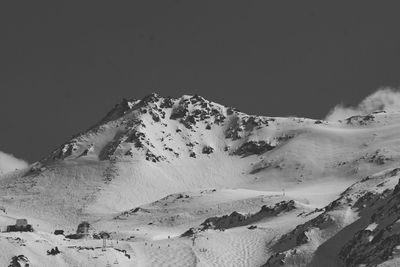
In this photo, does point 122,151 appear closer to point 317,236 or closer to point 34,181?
point 34,181

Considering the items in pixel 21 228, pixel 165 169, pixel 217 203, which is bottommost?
pixel 217 203

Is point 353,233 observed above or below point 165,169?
below

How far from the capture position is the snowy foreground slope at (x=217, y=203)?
74.1 meters

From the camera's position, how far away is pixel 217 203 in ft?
434

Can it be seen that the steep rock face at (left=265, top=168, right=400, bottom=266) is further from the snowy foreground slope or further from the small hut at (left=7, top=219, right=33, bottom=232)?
the small hut at (left=7, top=219, right=33, bottom=232)

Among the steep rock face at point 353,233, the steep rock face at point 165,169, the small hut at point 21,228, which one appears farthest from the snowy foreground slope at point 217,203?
the small hut at point 21,228

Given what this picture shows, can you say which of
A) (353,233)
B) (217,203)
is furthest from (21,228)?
(217,203)

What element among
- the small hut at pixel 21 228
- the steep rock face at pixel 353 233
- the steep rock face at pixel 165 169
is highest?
the steep rock face at pixel 165 169

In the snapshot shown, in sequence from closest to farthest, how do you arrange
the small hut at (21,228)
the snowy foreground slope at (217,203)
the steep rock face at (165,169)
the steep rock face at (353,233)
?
the steep rock face at (353,233), the snowy foreground slope at (217,203), the small hut at (21,228), the steep rock face at (165,169)

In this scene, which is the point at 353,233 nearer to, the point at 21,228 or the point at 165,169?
the point at 21,228

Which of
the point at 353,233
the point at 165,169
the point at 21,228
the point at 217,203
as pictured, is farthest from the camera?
the point at 165,169

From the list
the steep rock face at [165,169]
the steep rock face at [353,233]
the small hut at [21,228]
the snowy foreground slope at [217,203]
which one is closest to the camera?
the steep rock face at [353,233]

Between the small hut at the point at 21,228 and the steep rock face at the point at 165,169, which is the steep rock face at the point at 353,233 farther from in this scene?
the steep rock face at the point at 165,169

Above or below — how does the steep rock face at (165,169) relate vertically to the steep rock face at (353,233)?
above
